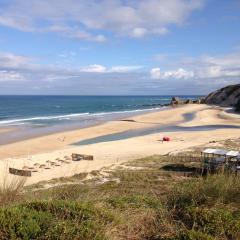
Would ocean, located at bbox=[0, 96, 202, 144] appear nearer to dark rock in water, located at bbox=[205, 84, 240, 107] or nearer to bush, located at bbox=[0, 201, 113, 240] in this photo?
dark rock in water, located at bbox=[205, 84, 240, 107]

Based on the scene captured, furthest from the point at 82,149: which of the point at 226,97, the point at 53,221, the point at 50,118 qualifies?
the point at 226,97

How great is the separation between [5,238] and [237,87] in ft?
303

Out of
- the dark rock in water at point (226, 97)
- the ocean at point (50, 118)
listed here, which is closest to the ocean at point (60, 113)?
the ocean at point (50, 118)

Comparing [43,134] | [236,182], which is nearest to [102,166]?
[236,182]

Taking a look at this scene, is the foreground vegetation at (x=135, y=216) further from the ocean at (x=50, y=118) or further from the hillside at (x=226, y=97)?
the hillside at (x=226, y=97)

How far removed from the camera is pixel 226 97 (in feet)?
312

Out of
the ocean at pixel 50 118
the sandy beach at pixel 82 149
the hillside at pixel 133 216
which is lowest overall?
the sandy beach at pixel 82 149

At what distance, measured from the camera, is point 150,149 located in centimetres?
2523

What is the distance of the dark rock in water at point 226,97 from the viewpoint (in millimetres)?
89188

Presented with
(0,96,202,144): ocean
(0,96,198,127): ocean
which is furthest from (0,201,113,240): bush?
(0,96,198,127): ocean

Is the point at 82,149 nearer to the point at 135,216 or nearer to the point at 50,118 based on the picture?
the point at 135,216

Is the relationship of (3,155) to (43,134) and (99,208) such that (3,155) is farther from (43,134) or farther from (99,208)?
(99,208)

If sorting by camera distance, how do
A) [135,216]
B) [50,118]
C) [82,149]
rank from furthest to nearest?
[50,118] < [82,149] < [135,216]

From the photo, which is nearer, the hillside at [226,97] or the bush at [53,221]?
the bush at [53,221]
